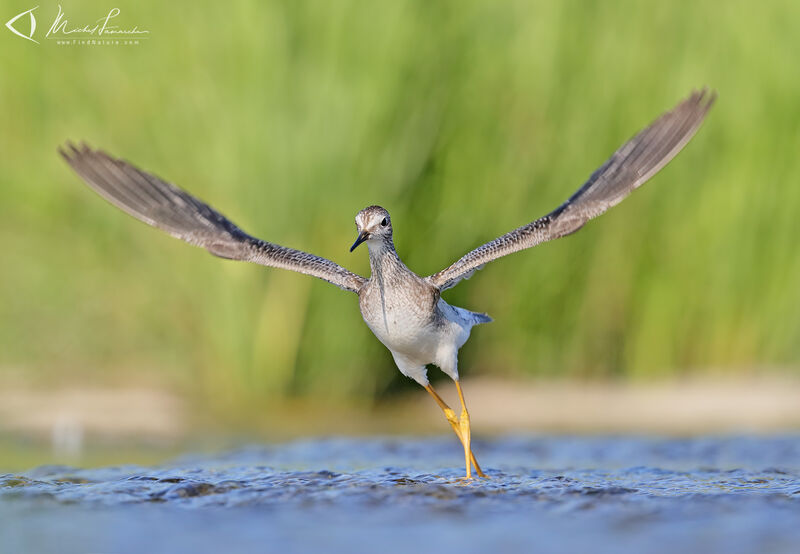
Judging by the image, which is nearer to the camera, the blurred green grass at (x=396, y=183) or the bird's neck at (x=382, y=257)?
the bird's neck at (x=382, y=257)

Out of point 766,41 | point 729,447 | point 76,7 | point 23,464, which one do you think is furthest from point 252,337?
point 766,41

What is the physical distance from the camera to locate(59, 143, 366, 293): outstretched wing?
265 inches

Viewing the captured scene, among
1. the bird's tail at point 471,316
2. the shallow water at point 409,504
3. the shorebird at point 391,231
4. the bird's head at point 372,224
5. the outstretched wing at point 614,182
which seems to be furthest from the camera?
the bird's tail at point 471,316

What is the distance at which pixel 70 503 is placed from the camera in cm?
611

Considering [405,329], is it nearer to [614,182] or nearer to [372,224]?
[372,224]

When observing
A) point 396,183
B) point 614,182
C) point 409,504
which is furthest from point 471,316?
point 396,183

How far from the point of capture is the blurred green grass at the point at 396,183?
9602 millimetres

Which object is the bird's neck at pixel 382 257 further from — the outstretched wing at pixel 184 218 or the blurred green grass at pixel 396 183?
the blurred green grass at pixel 396 183

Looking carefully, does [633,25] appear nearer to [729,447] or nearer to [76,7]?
[729,447]

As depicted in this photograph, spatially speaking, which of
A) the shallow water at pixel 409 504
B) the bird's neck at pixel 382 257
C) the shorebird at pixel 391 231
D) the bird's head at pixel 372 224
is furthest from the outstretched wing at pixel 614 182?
the shallow water at pixel 409 504

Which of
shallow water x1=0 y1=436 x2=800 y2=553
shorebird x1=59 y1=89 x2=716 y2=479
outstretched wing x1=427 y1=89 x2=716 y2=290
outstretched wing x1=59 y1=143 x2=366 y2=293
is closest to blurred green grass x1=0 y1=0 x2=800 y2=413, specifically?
shallow water x1=0 y1=436 x2=800 y2=553

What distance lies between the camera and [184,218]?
7.09 meters

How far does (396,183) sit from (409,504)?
4231 millimetres

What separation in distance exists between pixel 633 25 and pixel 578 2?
0.52 meters
